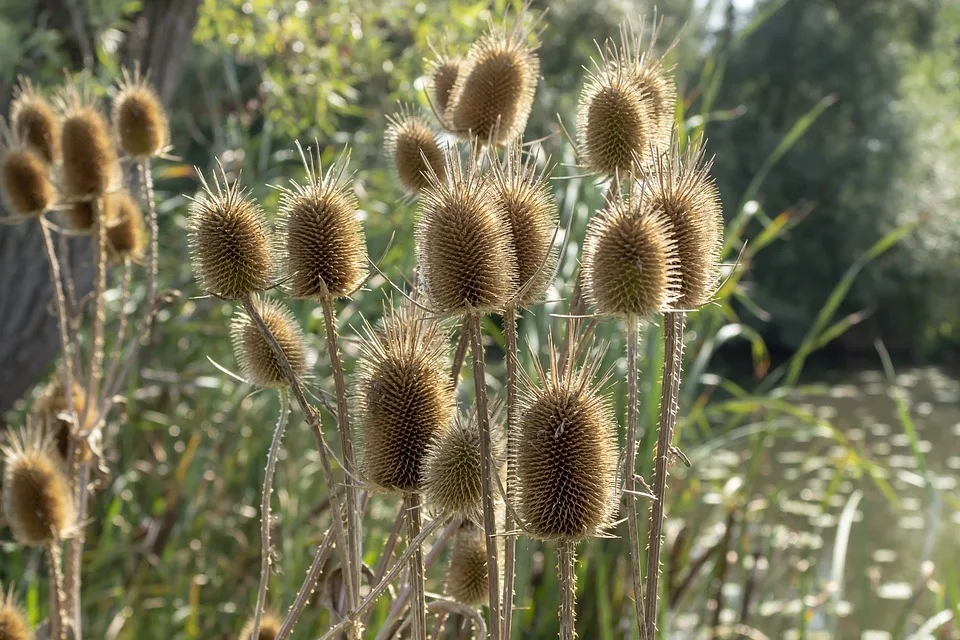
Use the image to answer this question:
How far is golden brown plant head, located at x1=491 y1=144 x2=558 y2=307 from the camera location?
902 mm

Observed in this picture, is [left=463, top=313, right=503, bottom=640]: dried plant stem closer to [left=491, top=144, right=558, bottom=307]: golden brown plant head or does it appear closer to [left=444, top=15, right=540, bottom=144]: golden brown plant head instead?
[left=491, top=144, right=558, bottom=307]: golden brown plant head

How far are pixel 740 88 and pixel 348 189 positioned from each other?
19.9m

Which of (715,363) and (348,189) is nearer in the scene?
(348,189)

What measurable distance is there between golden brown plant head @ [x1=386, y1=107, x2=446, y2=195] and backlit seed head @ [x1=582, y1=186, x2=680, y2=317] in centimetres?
37

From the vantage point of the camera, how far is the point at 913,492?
10.3 meters

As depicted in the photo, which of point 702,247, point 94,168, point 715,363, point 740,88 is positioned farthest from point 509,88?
point 740,88

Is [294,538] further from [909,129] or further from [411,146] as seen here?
[909,129]

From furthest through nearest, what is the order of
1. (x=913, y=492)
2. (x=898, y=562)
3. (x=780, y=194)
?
1. (x=780, y=194)
2. (x=913, y=492)
3. (x=898, y=562)

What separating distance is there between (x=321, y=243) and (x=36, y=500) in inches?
27.5

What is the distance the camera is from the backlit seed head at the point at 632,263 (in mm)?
829

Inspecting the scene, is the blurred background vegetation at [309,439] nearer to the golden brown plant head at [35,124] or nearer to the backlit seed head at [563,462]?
the backlit seed head at [563,462]

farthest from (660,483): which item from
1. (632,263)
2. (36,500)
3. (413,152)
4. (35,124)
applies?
(35,124)

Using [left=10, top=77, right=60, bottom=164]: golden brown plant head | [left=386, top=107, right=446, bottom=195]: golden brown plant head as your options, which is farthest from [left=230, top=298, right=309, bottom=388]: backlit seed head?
[left=10, top=77, right=60, bottom=164]: golden brown plant head

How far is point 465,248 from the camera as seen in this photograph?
2.76 ft
